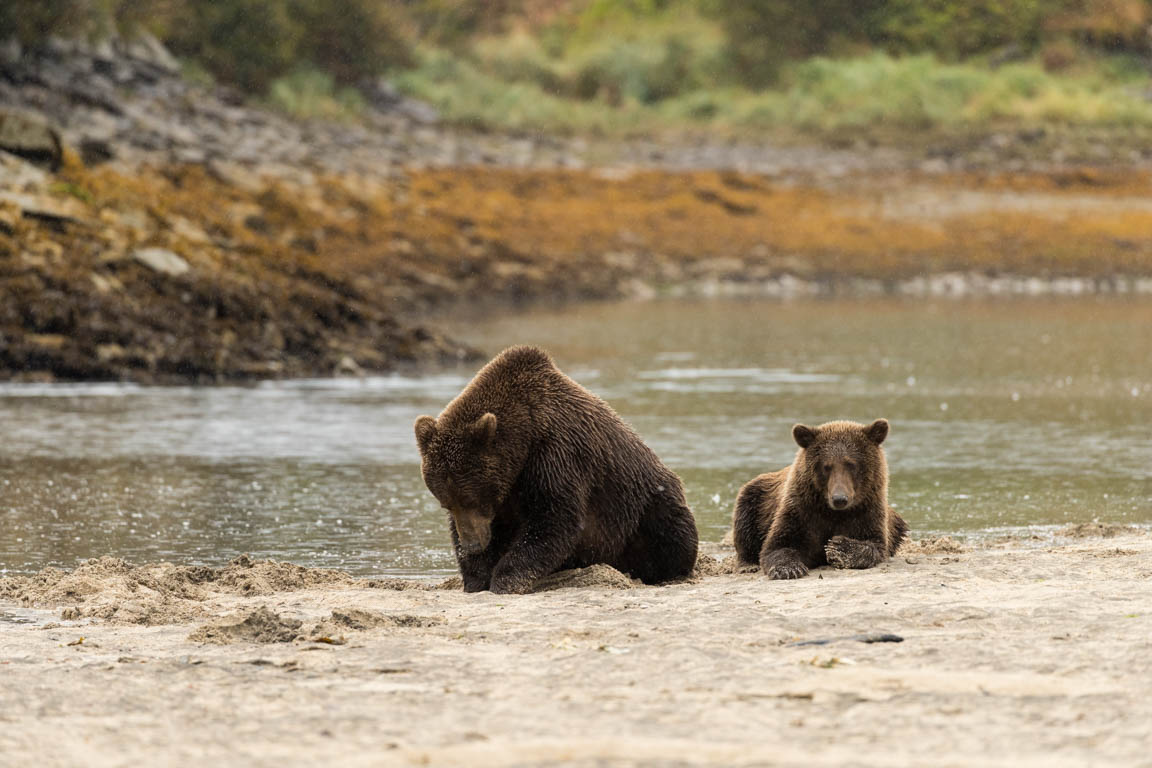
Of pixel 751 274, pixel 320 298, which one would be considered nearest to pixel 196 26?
pixel 751 274

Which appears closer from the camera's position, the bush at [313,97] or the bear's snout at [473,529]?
the bear's snout at [473,529]

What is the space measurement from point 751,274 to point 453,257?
764 cm

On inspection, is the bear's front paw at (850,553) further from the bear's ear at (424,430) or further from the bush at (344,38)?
the bush at (344,38)

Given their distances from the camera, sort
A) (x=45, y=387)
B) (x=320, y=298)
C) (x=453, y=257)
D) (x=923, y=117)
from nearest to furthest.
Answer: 1. (x=45, y=387)
2. (x=320, y=298)
3. (x=453, y=257)
4. (x=923, y=117)

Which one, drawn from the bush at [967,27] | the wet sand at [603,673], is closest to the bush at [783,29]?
the bush at [967,27]

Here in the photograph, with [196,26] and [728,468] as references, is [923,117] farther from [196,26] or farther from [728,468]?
[728,468]

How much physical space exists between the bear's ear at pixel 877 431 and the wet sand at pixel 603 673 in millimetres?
882

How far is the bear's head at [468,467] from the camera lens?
7746mm

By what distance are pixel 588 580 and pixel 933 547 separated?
8.33 feet

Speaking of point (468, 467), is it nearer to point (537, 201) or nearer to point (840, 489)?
point (840, 489)

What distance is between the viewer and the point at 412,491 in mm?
12992

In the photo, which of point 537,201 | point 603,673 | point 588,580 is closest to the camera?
point 603,673

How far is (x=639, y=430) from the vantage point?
1661 centimetres

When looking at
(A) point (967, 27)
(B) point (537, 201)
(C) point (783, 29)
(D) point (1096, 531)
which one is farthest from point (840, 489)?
(A) point (967, 27)
